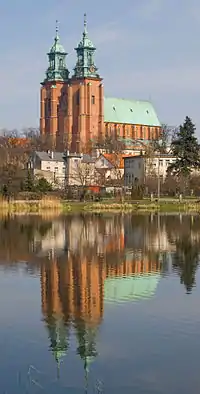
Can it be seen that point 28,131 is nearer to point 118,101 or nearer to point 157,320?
point 118,101

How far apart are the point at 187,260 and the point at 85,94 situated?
99.7m

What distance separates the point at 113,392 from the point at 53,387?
0.92 meters

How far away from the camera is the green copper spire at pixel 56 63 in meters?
125

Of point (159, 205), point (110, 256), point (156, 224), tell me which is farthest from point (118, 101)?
point (110, 256)

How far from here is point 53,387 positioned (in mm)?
10344

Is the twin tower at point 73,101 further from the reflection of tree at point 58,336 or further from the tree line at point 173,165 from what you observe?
the reflection of tree at point 58,336

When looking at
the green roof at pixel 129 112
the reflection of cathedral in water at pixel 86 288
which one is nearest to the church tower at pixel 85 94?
the green roof at pixel 129 112

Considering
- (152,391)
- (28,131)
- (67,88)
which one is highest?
(67,88)

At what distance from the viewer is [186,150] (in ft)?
254

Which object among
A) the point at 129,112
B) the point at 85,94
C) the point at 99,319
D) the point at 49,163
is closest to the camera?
the point at 99,319

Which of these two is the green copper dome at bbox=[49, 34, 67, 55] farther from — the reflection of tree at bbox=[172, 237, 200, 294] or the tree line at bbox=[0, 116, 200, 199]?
the reflection of tree at bbox=[172, 237, 200, 294]

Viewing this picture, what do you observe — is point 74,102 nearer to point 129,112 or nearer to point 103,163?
point 129,112

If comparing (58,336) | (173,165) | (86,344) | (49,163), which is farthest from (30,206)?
(86,344)

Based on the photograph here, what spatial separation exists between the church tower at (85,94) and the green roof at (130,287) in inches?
3971
